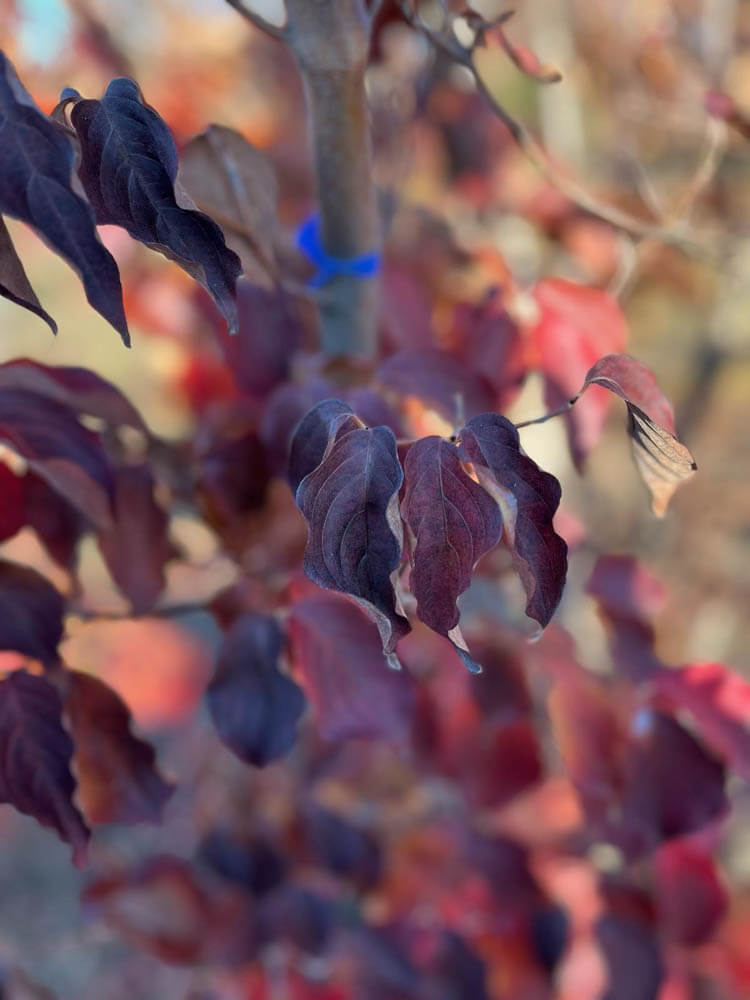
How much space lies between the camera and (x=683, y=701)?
2.52 ft

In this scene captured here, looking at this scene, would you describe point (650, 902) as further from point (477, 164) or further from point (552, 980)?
point (477, 164)

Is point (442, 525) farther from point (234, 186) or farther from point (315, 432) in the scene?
point (234, 186)

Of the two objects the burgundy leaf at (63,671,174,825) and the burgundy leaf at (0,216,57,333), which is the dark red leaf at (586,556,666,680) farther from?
the burgundy leaf at (0,216,57,333)

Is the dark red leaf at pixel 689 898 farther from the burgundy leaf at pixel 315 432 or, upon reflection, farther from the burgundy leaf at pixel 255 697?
the burgundy leaf at pixel 315 432

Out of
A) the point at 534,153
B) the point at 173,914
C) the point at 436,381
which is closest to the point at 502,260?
the point at 534,153

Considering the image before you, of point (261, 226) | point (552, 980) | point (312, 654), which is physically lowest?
point (552, 980)

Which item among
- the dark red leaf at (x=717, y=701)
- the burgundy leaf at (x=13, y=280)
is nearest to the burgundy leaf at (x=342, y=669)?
the dark red leaf at (x=717, y=701)

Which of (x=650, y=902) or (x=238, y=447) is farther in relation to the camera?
(x=650, y=902)

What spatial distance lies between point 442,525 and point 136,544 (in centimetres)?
36

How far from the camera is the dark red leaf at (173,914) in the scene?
97cm

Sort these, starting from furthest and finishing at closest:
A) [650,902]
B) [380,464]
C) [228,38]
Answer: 1. [228,38]
2. [650,902]
3. [380,464]

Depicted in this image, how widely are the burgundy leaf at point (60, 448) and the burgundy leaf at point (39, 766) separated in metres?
0.14

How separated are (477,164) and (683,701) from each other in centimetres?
115

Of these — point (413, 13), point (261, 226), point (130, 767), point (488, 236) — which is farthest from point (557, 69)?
point (488, 236)
